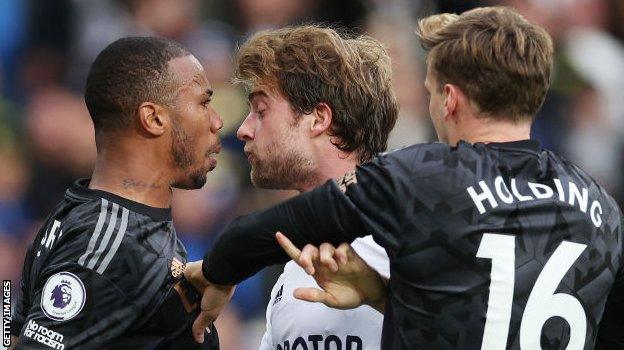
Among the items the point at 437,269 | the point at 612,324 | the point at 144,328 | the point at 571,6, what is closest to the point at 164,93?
Answer: the point at 144,328

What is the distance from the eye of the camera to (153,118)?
3.36 m

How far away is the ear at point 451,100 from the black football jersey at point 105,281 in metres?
1.01

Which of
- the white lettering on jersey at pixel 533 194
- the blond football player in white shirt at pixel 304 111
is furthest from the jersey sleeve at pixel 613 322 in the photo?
the blond football player in white shirt at pixel 304 111

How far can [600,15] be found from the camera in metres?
6.76

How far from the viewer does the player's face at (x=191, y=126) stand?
3.42 metres

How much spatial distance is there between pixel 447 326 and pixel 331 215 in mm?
425

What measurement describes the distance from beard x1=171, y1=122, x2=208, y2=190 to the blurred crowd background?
8.25 feet

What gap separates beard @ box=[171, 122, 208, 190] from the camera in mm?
3424

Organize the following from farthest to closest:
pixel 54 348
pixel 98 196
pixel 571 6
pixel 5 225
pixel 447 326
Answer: pixel 571 6
pixel 5 225
pixel 98 196
pixel 54 348
pixel 447 326

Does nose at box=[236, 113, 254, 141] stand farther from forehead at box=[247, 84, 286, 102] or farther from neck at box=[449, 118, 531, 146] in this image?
neck at box=[449, 118, 531, 146]

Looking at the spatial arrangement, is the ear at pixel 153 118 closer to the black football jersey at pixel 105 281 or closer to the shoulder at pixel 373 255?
the black football jersey at pixel 105 281

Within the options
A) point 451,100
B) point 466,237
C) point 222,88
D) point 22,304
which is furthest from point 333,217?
point 222,88

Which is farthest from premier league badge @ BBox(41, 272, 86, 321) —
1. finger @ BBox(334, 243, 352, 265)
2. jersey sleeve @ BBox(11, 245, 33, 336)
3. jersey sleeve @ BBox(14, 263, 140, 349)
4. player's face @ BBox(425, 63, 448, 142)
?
player's face @ BBox(425, 63, 448, 142)

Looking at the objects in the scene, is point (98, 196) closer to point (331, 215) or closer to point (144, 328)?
point (144, 328)
